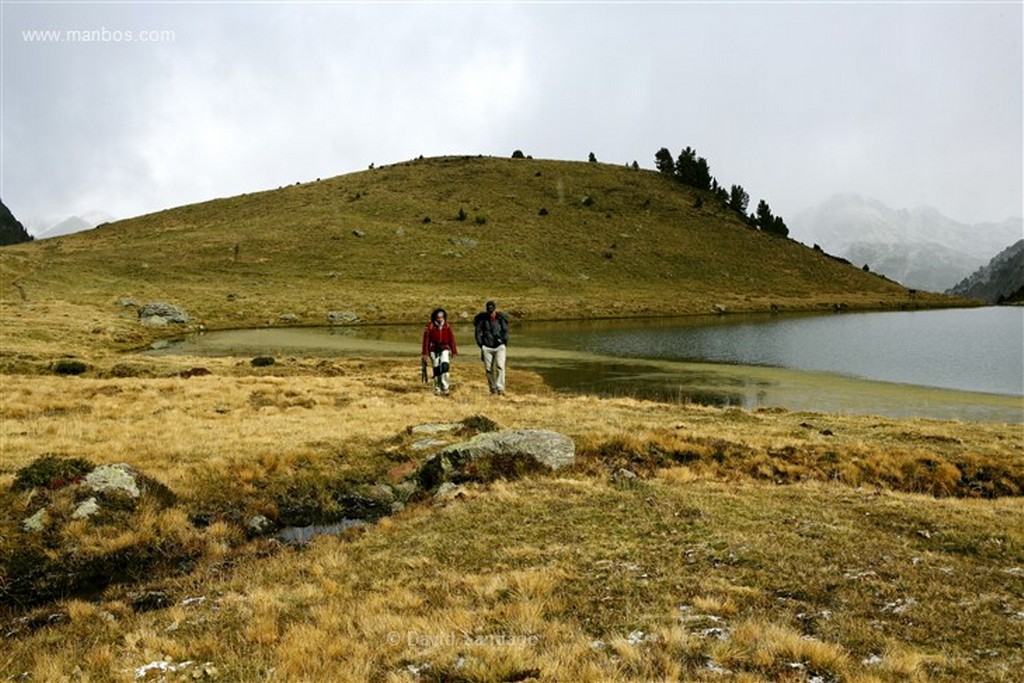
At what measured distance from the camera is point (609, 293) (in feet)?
299

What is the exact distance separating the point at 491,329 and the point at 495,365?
7.67ft

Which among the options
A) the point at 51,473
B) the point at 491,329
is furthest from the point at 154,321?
the point at 51,473

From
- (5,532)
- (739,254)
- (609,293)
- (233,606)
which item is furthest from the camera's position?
(739,254)

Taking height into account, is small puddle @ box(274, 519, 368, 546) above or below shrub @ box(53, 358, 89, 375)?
below

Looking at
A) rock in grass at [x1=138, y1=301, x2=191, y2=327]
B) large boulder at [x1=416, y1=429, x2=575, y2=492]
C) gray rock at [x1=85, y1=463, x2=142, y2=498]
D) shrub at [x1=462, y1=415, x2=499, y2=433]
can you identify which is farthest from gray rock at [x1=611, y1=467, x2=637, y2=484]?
rock in grass at [x1=138, y1=301, x2=191, y2=327]

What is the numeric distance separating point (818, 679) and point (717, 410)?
62.5 ft

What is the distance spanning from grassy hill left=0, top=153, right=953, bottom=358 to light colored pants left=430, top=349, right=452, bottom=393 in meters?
36.7

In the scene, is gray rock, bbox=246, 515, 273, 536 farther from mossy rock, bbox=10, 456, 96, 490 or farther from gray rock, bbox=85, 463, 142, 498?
mossy rock, bbox=10, 456, 96, 490

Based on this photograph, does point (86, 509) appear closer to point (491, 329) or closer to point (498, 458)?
point (498, 458)

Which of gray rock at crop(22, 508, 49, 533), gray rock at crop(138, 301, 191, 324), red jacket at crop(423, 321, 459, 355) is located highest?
gray rock at crop(138, 301, 191, 324)

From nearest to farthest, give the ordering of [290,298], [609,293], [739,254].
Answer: [290,298] → [609,293] → [739,254]

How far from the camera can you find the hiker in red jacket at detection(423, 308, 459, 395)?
82.7 ft

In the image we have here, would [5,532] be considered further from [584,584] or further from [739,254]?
[739,254]

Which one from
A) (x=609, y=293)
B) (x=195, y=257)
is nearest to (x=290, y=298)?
(x=195, y=257)
